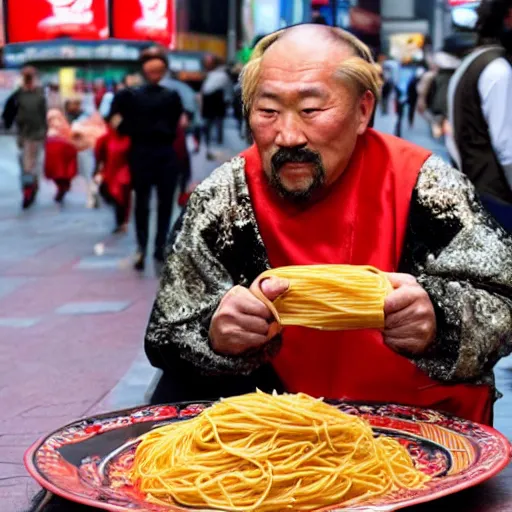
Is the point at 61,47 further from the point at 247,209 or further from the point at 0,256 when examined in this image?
the point at 247,209

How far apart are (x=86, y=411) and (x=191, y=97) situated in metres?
10.1

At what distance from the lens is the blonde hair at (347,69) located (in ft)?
8.93

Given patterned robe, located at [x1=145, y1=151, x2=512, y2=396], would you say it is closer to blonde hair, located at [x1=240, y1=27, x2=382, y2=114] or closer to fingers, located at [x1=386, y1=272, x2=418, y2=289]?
fingers, located at [x1=386, y1=272, x2=418, y2=289]

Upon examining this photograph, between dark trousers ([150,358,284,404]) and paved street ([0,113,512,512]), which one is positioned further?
paved street ([0,113,512,512])

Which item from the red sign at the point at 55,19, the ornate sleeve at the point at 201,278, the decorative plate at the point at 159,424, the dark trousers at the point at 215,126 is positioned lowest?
the dark trousers at the point at 215,126

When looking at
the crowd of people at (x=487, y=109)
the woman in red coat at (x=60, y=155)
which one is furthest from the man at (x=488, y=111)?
the woman in red coat at (x=60, y=155)

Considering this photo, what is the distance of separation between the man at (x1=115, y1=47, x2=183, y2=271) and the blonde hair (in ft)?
23.0

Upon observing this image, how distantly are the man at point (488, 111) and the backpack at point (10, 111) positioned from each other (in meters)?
11.2

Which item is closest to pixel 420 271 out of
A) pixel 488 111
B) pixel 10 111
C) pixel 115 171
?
pixel 488 111

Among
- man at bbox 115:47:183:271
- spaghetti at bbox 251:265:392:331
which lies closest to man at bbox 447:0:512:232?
spaghetti at bbox 251:265:392:331

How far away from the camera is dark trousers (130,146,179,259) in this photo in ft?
32.4

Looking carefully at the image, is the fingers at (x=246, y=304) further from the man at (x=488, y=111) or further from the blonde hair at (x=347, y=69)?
the man at (x=488, y=111)

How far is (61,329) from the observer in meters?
7.12

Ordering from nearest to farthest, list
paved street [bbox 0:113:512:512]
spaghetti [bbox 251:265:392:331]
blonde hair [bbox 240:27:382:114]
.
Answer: spaghetti [bbox 251:265:392:331] → blonde hair [bbox 240:27:382:114] → paved street [bbox 0:113:512:512]
